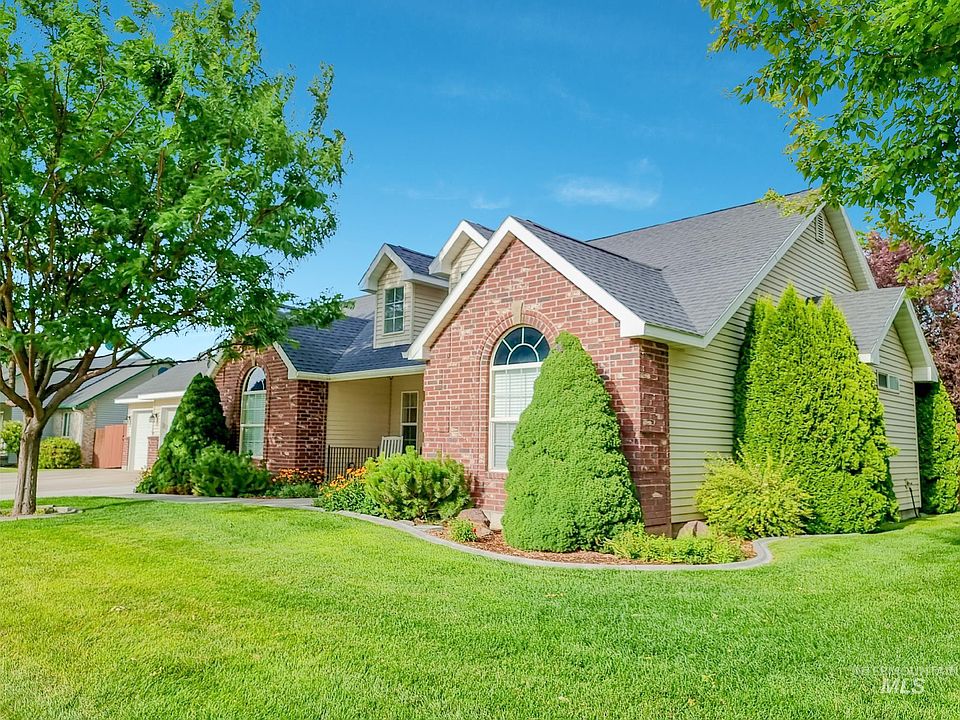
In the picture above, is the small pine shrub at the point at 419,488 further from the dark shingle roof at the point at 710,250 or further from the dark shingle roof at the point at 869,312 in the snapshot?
the dark shingle roof at the point at 869,312

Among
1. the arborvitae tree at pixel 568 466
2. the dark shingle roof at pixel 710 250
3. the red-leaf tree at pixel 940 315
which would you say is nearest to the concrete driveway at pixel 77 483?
the arborvitae tree at pixel 568 466

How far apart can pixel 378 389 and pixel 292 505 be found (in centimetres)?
514

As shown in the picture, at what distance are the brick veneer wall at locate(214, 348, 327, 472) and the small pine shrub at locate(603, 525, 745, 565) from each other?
10.1m

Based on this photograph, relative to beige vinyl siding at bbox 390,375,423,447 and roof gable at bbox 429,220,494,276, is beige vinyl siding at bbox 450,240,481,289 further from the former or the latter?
beige vinyl siding at bbox 390,375,423,447

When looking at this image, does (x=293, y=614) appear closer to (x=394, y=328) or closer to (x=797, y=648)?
(x=797, y=648)

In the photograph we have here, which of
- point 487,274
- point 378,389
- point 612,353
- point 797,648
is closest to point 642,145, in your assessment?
point 487,274

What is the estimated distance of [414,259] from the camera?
18094mm

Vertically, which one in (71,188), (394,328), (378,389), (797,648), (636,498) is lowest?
(797,648)

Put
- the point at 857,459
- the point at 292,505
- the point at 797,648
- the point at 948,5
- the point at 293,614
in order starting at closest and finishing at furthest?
the point at 797,648
the point at 293,614
the point at 948,5
the point at 857,459
the point at 292,505

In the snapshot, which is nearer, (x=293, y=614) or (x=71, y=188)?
(x=293, y=614)

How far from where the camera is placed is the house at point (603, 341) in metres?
10.9

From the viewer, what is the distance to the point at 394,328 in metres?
18.2

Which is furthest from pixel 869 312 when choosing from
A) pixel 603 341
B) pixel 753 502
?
pixel 603 341

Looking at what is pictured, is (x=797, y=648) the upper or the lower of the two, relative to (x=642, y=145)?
lower
